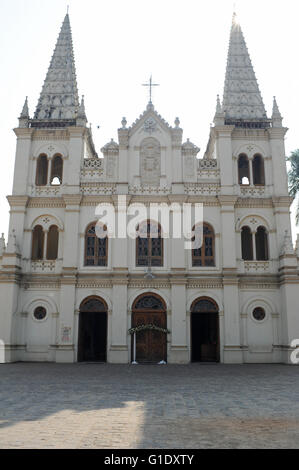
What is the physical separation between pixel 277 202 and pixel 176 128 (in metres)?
8.19

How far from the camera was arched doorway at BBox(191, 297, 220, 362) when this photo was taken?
85.4 ft

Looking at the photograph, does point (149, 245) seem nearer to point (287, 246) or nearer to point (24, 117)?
point (287, 246)

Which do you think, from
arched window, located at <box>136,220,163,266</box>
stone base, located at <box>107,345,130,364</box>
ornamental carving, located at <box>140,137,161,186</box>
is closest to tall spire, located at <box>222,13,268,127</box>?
ornamental carving, located at <box>140,137,161,186</box>

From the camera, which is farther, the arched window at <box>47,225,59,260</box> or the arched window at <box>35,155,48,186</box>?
the arched window at <box>47,225,59,260</box>

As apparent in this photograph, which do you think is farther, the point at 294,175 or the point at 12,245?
the point at 294,175

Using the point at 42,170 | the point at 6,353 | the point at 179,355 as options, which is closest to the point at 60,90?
the point at 42,170

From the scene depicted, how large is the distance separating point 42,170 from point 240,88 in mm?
15559

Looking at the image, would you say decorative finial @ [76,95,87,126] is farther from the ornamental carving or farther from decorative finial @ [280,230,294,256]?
decorative finial @ [280,230,294,256]

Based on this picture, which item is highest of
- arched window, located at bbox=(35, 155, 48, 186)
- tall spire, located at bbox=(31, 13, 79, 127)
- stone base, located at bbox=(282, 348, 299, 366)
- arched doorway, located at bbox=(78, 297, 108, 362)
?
tall spire, located at bbox=(31, 13, 79, 127)

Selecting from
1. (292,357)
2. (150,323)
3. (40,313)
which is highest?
(40,313)

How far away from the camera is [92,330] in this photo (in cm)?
2919

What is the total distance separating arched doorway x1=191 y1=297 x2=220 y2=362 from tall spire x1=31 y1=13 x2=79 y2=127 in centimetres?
1519

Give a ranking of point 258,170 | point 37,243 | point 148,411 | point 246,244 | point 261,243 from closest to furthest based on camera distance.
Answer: point 148,411, point 37,243, point 261,243, point 246,244, point 258,170
